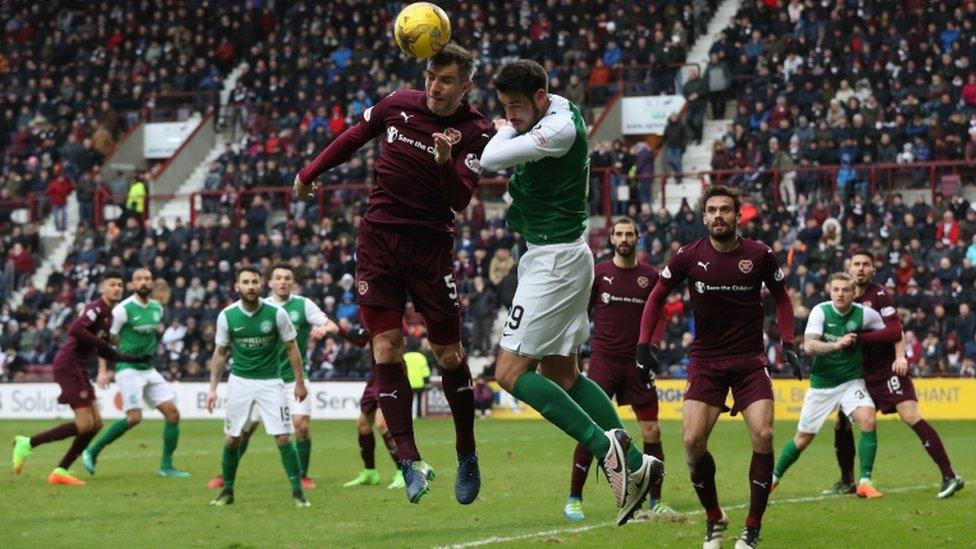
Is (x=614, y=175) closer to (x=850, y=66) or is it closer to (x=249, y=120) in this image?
(x=850, y=66)

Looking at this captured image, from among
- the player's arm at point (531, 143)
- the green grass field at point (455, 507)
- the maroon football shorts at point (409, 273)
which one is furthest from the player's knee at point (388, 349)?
the green grass field at point (455, 507)

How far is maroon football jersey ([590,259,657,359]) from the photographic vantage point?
1426 cm

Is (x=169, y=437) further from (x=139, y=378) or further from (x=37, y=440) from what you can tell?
(x=37, y=440)

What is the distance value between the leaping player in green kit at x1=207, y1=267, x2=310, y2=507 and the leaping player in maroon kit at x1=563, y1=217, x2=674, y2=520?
10.2ft

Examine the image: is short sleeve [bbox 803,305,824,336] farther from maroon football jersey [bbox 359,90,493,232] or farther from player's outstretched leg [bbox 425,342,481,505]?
maroon football jersey [bbox 359,90,493,232]

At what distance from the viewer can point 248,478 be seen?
1852 cm

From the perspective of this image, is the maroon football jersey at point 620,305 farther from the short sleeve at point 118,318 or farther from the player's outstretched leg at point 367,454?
the short sleeve at point 118,318

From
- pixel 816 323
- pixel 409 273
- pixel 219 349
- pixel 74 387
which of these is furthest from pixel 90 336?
pixel 409 273

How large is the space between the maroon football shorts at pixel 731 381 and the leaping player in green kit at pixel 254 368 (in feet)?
17.2

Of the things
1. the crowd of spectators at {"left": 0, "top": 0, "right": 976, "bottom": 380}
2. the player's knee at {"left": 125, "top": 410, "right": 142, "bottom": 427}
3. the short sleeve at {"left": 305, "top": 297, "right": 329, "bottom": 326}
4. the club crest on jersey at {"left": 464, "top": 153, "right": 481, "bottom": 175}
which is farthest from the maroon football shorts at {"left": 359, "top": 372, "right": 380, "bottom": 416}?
the crowd of spectators at {"left": 0, "top": 0, "right": 976, "bottom": 380}

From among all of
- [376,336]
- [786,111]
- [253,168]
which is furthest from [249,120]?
[376,336]

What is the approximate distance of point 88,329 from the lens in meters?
18.9

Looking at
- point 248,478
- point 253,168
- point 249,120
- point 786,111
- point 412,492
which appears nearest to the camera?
point 412,492

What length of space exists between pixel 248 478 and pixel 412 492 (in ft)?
31.3
